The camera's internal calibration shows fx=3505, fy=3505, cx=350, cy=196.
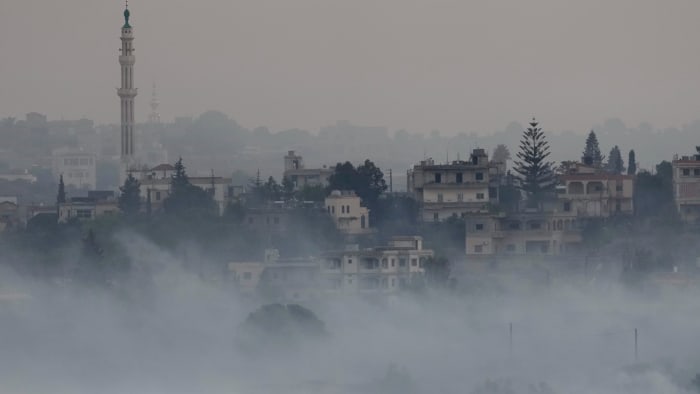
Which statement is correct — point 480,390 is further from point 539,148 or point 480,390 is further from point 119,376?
point 539,148

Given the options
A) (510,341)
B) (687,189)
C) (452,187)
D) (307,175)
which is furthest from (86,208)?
(510,341)

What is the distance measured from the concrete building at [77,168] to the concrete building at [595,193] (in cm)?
1509

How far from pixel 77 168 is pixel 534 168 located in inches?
623

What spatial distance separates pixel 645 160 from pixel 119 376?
24.1 m

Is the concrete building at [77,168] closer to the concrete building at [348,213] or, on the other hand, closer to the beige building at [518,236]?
the concrete building at [348,213]

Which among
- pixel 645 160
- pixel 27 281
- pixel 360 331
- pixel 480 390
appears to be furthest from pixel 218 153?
pixel 480 390

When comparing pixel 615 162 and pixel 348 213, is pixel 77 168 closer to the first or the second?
pixel 615 162

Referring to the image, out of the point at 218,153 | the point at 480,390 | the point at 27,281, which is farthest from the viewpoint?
the point at 218,153

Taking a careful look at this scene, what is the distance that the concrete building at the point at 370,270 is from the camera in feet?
158

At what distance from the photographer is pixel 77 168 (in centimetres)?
6856

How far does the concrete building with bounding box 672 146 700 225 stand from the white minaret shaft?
14.3 metres

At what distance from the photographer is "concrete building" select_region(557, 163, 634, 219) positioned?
5366cm

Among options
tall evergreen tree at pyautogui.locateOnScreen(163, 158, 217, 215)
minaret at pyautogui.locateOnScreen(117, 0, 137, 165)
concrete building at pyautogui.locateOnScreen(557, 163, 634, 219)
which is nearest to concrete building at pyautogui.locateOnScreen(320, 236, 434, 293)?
concrete building at pyautogui.locateOnScreen(557, 163, 634, 219)

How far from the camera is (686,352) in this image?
45.0 m
